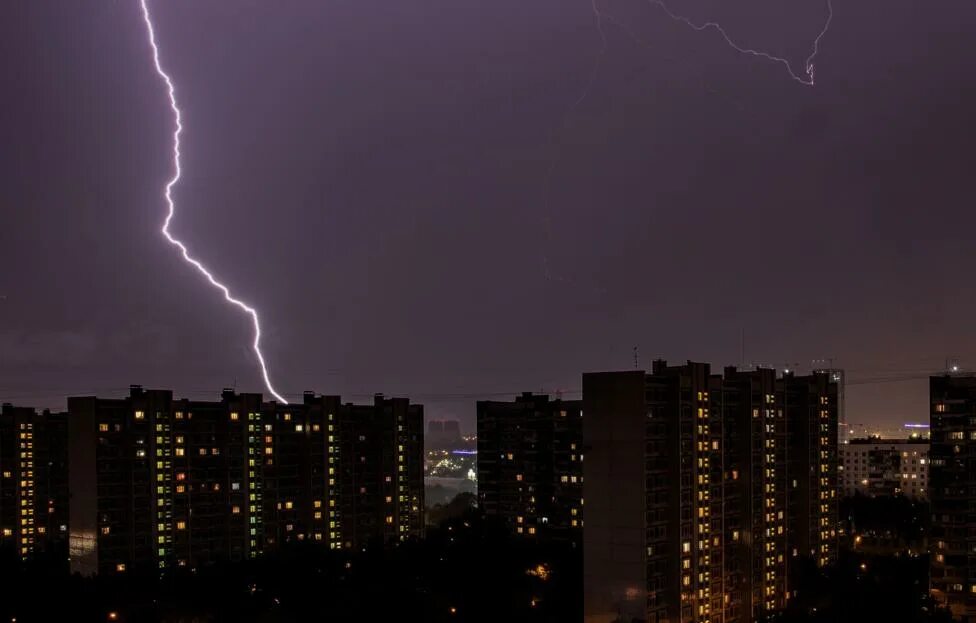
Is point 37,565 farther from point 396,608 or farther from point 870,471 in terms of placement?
point 870,471

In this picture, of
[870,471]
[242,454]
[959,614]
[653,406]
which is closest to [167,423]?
[242,454]

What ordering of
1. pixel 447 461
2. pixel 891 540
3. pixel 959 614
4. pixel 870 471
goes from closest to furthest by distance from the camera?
pixel 959 614 → pixel 891 540 → pixel 870 471 → pixel 447 461

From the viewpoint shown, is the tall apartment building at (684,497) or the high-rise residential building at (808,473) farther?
the high-rise residential building at (808,473)

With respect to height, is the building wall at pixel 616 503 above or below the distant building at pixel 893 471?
above

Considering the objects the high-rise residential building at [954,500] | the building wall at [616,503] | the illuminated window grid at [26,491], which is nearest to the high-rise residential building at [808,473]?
the high-rise residential building at [954,500]

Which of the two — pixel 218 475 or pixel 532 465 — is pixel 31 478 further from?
pixel 532 465

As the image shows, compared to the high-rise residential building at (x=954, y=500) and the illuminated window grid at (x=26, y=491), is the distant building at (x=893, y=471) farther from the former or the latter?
the illuminated window grid at (x=26, y=491)
